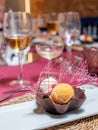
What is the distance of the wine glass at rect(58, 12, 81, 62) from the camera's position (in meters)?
1.25

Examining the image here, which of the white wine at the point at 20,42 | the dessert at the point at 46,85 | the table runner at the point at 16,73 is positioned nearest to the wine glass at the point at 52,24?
the table runner at the point at 16,73

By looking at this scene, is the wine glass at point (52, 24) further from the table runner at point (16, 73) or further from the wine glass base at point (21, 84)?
the wine glass base at point (21, 84)

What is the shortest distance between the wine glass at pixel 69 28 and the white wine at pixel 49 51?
171 millimetres

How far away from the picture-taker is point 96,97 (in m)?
0.63

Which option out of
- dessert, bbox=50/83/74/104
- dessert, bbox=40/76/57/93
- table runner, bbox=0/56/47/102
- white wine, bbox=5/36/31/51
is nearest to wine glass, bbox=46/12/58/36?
table runner, bbox=0/56/47/102

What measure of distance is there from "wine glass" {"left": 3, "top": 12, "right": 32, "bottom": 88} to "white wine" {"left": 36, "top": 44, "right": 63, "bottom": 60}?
109 mm

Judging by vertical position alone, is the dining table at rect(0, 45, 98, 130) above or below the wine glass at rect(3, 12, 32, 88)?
below

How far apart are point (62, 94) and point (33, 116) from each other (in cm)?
7

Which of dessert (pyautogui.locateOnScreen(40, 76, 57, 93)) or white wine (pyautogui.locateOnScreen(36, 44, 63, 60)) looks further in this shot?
white wine (pyautogui.locateOnScreen(36, 44, 63, 60))

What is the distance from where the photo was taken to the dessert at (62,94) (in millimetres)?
527

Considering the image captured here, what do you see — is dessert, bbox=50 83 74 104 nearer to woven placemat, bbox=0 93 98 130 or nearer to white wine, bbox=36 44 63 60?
woven placemat, bbox=0 93 98 130

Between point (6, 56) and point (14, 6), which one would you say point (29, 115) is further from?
point (14, 6)

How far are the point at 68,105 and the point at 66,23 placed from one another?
0.82 metres

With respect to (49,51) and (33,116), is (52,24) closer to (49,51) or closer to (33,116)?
(49,51)
